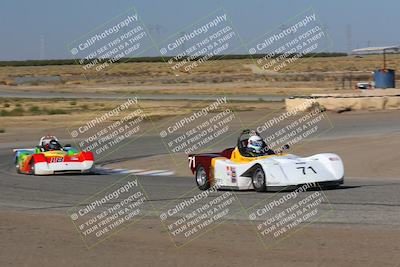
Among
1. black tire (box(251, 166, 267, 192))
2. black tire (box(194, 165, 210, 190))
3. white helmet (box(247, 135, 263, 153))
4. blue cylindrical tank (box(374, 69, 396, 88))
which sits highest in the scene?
white helmet (box(247, 135, 263, 153))

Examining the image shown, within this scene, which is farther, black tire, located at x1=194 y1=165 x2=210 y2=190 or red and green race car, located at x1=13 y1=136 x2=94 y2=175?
red and green race car, located at x1=13 y1=136 x2=94 y2=175

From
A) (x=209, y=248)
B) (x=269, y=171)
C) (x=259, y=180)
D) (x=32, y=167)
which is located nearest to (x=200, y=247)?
(x=209, y=248)

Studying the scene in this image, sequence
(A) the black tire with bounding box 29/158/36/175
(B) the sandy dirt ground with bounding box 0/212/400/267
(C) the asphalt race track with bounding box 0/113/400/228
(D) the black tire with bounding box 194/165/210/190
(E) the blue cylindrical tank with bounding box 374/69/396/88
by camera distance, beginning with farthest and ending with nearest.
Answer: (E) the blue cylindrical tank with bounding box 374/69/396/88
(A) the black tire with bounding box 29/158/36/175
(D) the black tire with bounding box 194/165/210/190
(C) the asphalt race track with bounding box 0/113/400/228
(B) the sandy dirt ground with bounding box 0/212/400/267

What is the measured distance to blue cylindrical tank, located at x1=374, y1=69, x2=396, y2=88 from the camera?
152 feet

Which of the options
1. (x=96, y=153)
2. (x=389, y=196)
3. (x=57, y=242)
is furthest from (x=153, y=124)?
(x=57, y=242)

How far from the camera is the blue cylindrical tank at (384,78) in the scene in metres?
46.5

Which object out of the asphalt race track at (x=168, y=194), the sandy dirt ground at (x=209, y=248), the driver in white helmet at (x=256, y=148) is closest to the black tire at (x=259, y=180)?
the asphalt race track at (x=168, y=194)

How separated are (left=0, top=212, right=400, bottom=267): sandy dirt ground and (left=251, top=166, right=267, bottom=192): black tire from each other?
420cm

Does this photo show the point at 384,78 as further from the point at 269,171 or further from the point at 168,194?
the point at 168,194

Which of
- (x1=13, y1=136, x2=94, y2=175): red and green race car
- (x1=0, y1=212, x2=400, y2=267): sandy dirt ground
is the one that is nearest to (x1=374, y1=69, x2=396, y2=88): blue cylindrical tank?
(x1=13, y1=136, x2=94, y2=175): red and green race car

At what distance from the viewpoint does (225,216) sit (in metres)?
13.1

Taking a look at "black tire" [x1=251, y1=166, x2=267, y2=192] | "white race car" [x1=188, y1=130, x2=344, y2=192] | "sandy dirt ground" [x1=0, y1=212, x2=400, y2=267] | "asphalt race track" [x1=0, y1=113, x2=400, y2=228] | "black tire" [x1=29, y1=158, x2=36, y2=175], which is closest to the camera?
"sandy dirt ground" [x1=0, y1=212, x2=400, y2=267]

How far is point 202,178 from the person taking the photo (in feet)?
59.2

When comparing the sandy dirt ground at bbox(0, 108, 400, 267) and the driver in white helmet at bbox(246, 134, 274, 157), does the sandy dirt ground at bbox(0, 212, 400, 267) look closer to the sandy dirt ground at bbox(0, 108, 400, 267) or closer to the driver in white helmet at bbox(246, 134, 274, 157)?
the sandy dirt ground at bbox(0, 108, 400, 267)
